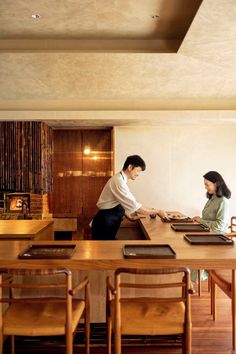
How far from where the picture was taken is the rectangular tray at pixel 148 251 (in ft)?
6.48

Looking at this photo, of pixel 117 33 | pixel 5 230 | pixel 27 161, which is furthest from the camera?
pixel 27 161

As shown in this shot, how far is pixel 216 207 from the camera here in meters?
3.69

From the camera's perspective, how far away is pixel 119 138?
6145 mm

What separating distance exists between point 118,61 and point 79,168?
3.05 meters

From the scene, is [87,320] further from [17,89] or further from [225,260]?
[17,89]

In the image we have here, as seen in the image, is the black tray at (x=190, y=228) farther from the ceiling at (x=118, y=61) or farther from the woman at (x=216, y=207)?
the ceiling at (x=118, y=61)

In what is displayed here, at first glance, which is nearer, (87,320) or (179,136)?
(87,320)

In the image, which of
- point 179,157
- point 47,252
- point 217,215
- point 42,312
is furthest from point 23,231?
point 179,157

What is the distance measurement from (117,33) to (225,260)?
2871mm

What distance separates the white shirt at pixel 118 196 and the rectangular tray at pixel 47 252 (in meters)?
1.17

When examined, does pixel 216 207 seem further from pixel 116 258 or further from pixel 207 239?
pixel 116 258

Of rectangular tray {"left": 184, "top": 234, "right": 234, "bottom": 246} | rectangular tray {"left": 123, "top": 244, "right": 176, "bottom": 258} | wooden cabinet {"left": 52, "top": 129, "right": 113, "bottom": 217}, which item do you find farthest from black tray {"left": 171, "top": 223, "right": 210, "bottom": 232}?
wooden cabinet {"left": 52, "top": 129, "right": 113, "bottom": 217}

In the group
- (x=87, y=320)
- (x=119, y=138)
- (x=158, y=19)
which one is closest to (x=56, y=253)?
(x=87, y=320)

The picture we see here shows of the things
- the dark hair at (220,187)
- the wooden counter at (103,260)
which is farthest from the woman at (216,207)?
the wooden counter at (103,260)
